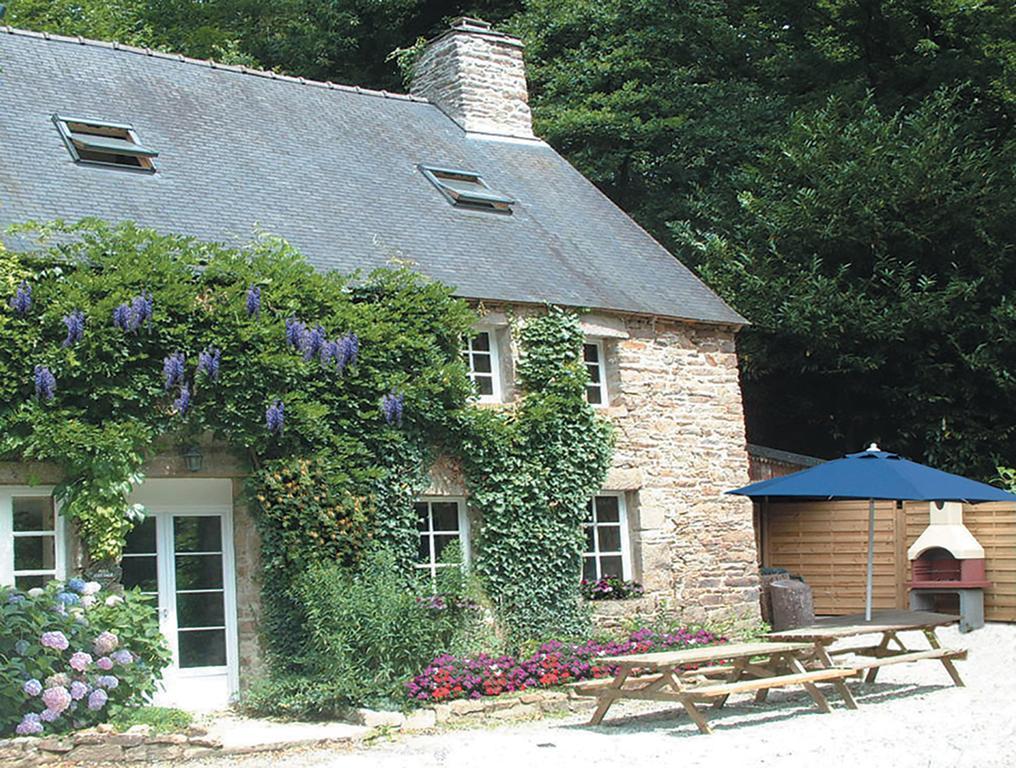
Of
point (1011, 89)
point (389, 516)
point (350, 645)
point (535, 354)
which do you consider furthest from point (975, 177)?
point (350, 645)

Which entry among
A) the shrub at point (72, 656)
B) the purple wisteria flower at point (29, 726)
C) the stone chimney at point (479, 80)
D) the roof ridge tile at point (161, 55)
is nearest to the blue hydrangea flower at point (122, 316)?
the shrub at point (72, 656)

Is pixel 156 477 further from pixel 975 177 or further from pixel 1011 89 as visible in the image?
pixel 1011 89

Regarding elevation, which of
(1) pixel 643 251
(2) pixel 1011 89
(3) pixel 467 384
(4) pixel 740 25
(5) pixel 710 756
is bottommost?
(5) pixel 710 756

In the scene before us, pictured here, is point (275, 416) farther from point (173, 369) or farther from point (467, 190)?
point (467, 190)

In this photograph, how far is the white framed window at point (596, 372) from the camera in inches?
574

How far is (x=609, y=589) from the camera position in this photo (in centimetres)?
1393

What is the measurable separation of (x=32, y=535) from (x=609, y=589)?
→ 5612 mm

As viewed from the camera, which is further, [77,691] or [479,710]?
[479,710]

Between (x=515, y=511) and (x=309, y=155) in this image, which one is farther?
(x=309, y=155)

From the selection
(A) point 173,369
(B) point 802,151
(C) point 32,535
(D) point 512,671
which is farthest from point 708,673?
(B) point 802,151

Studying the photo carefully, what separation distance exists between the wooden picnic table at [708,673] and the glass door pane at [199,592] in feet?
11.1

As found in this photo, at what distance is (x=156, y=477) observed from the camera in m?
11.7

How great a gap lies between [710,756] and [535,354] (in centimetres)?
576

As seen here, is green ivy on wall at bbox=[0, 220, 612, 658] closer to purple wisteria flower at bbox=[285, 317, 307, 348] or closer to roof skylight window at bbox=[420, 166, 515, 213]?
purple wisteria flower at bbox=[285, 317, 307, 348]
